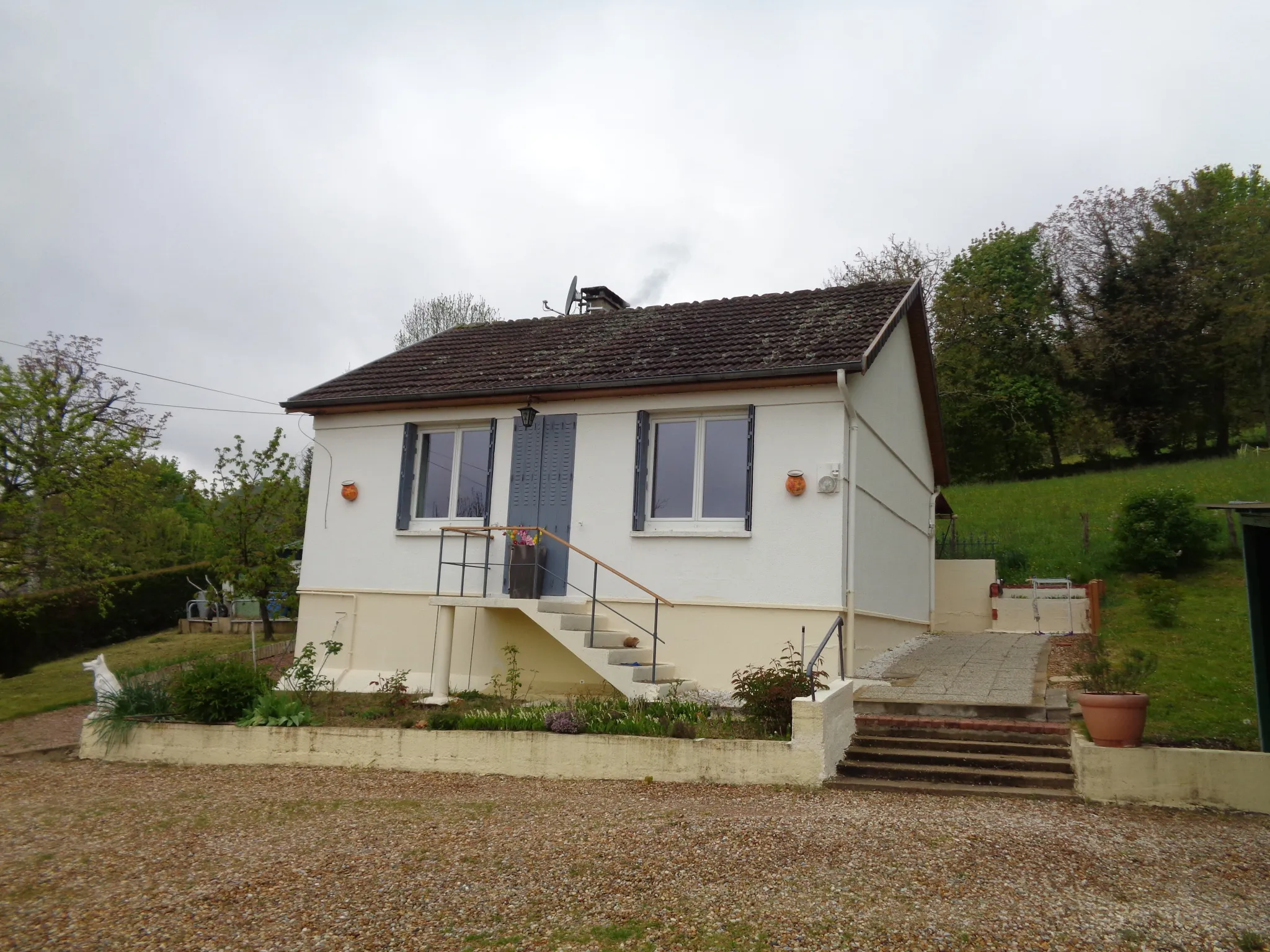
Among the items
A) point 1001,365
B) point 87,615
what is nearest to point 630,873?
point 87,615

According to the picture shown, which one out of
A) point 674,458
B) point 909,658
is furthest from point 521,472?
point 909,658

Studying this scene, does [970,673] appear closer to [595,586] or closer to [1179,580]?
[595,586]

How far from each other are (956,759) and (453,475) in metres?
8.17

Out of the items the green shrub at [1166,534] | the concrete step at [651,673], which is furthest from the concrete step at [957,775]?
the green shrub at [1166,534]

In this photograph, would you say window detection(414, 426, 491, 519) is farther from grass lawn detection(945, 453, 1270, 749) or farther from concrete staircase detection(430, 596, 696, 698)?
grass lawn detection(945, 453, 1270, 749)

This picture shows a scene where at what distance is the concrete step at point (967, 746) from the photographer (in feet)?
27.5

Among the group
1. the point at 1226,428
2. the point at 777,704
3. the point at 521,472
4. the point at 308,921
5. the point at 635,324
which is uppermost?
the point at 1226,428

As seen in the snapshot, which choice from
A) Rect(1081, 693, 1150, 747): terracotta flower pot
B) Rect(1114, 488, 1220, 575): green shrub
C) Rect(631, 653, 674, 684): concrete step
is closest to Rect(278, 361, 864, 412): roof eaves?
Rect(631, 653, 674, 684): concrete step

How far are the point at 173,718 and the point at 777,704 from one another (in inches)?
281

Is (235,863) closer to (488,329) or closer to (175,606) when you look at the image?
(488,329)

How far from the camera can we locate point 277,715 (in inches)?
413

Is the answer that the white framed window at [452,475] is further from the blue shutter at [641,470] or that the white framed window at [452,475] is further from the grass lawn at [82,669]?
the grass lawn at [82,669]

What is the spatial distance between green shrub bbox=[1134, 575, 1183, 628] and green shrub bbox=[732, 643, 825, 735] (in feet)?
32.6

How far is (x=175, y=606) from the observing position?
2547cm
